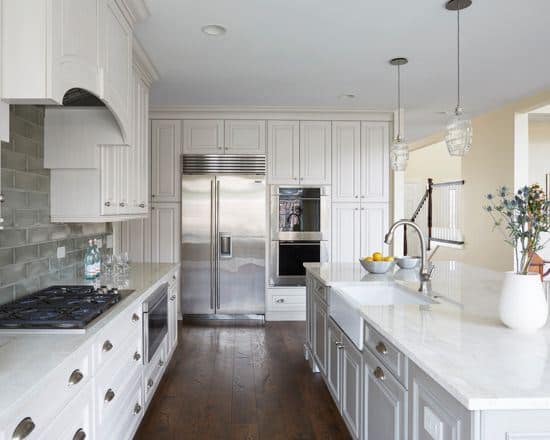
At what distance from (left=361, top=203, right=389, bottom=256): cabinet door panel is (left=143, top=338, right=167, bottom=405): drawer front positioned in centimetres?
308

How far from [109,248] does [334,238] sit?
2795 millimetres

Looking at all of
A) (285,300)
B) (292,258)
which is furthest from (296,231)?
(285,300)

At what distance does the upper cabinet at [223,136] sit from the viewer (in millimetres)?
5473

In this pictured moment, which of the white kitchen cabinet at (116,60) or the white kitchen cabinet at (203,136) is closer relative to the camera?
the white kitchen cabinet at (116,60)

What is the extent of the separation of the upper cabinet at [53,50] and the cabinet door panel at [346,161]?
143 inches

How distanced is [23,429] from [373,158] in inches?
198

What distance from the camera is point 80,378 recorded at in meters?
1.61

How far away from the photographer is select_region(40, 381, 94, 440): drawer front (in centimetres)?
141

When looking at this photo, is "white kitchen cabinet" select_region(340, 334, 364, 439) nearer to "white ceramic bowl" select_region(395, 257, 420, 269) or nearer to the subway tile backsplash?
"white ceramic bowl" select_region(395, 257, 420, 269)

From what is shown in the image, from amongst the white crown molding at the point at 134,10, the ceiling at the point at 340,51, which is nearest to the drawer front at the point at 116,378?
the white crown molding at the point at 134,10

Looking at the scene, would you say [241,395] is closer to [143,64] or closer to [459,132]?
[459,132]

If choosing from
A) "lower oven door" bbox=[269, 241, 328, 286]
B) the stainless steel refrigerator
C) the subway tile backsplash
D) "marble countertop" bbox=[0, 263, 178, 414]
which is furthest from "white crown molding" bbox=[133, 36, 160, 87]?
"lower oven door" bbox=[269, 241, 328, 286]

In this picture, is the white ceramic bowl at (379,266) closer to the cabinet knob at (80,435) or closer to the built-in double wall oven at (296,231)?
the cabinet knob at (80,435)

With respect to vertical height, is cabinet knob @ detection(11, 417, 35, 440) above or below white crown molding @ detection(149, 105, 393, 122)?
below
